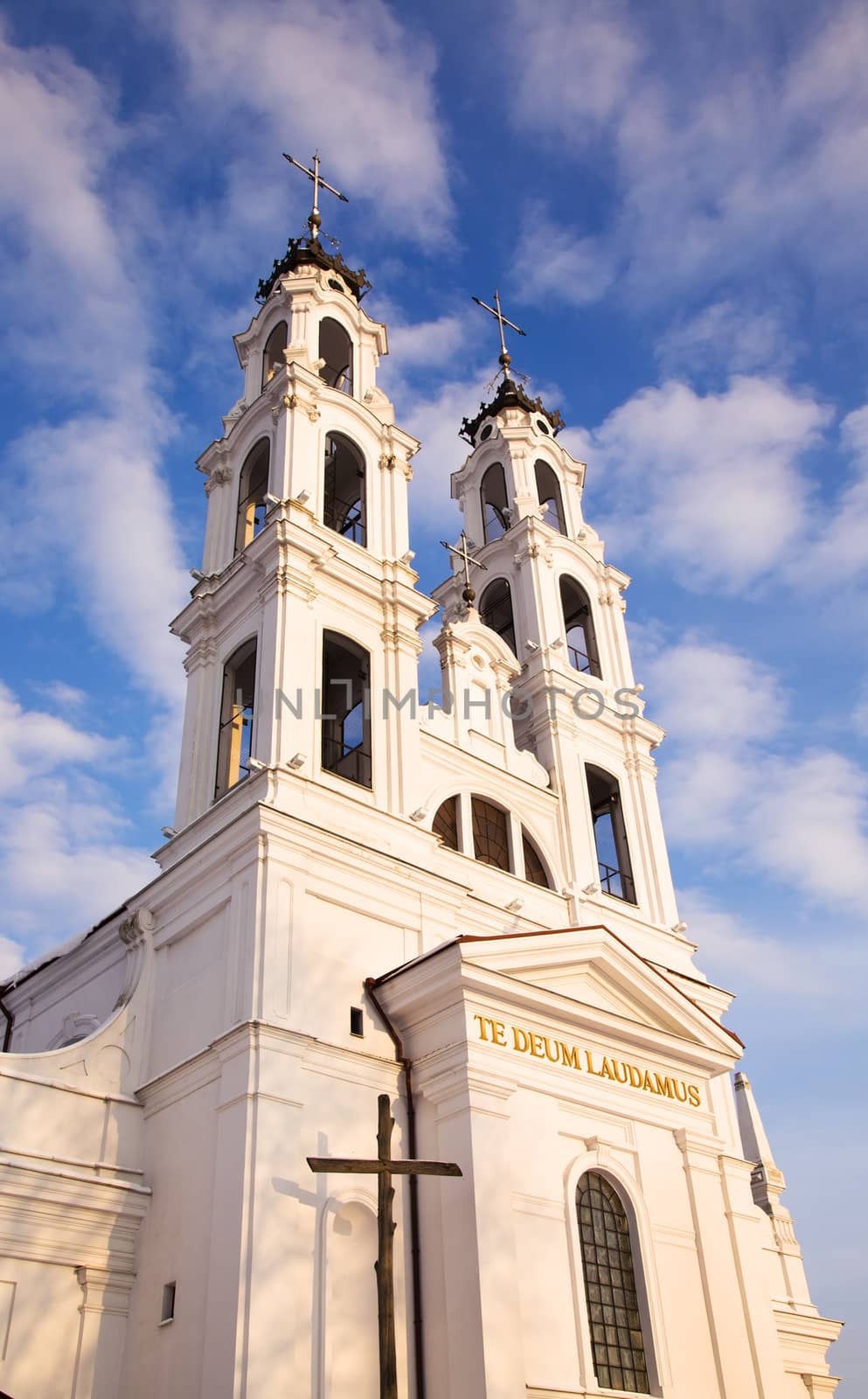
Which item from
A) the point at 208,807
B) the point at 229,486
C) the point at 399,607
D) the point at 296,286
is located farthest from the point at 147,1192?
the point at 296,286

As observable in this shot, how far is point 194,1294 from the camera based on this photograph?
14969 millimetres

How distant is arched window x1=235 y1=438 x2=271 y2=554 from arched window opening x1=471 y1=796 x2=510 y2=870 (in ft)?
23.2

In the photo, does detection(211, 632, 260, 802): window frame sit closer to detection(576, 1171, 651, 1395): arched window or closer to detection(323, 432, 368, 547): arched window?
detection(323, 432, 368, 547): arched window

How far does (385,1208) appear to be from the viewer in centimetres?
1221

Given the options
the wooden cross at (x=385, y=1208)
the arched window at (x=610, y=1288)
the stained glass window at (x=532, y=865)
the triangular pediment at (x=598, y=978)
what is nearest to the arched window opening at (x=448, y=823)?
the stained glass window at (x=532, y=865)

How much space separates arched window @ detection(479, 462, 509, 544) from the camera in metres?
32.4

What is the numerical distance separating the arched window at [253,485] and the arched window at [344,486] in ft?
4.15

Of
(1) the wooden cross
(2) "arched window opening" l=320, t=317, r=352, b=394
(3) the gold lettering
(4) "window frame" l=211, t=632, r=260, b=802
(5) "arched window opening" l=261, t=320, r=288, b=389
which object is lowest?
(1) the wooden cross

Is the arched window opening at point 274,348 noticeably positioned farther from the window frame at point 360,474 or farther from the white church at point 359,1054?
the window frame at point 360,474

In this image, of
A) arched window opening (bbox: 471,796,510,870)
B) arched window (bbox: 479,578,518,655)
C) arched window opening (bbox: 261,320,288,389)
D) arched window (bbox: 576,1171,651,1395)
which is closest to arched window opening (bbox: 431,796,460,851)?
arched window opening (bbox: 471,796,510,870)

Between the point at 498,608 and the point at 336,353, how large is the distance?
7002 millimetres

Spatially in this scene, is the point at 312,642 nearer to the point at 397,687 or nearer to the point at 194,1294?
the point at 397,687

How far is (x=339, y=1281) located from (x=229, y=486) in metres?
15.6

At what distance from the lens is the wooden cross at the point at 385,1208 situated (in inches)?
456
